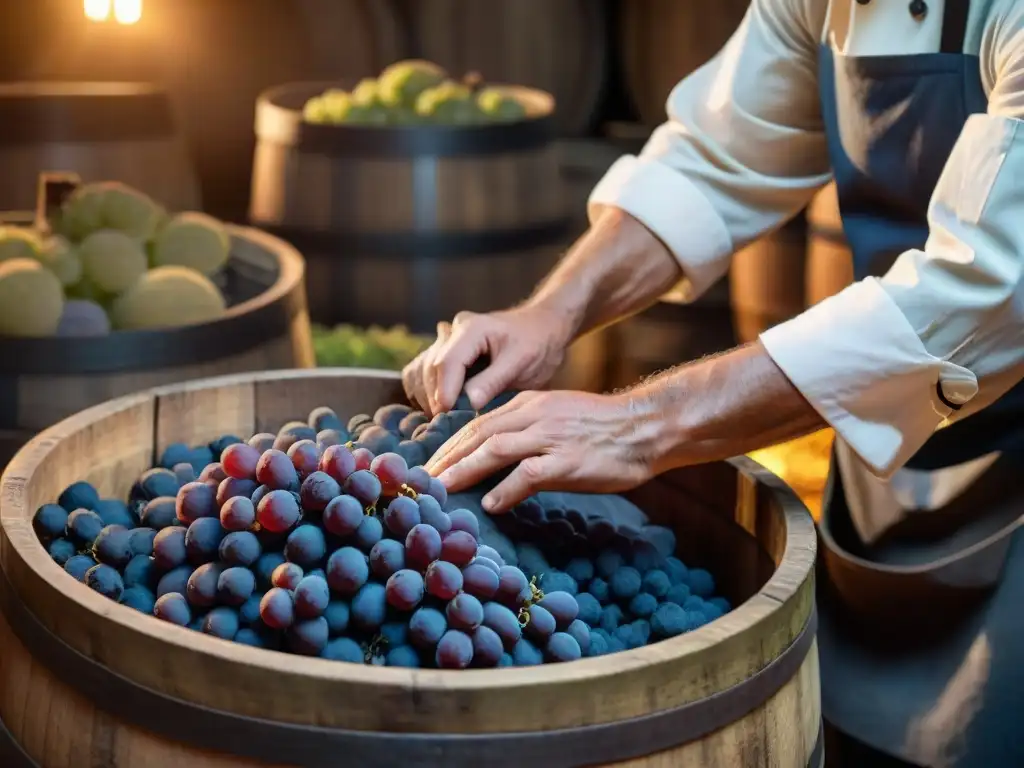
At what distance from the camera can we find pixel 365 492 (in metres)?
0.94

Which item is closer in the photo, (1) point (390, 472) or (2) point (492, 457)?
(1) point (390, 472)

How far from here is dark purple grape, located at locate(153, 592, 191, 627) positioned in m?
0.91

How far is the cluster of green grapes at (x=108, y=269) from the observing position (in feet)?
5.32

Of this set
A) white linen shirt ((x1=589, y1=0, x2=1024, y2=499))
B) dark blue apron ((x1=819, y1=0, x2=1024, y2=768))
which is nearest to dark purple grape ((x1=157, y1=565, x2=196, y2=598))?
white linen shirt ((x1=589, y1=0, x2=1024, y2=499))

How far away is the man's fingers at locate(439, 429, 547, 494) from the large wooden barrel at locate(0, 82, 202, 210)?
185 centimetres

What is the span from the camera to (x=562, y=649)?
917 mm

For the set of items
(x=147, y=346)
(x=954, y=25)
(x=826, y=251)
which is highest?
(x=954, y=25)

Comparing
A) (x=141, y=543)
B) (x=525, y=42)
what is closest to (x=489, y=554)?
(x=141, y=543)

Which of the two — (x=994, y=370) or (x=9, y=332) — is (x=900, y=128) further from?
(x=9, y=332)

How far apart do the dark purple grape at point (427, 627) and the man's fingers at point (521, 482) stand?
0.73ft

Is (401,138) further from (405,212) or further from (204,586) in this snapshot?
(204,586)

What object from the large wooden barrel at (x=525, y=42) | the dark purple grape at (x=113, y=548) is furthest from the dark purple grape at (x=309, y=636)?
the large wooden barrel at (x=525, y=42)

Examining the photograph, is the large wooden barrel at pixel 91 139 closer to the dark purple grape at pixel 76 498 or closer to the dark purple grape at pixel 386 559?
the dark purple grape at pixel 76 498

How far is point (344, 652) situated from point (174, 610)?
13 cm
